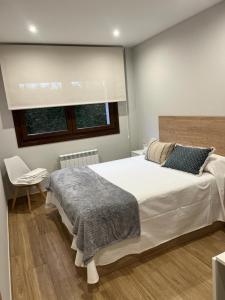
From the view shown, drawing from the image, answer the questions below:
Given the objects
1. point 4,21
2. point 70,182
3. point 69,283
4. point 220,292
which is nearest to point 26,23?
point 4,21

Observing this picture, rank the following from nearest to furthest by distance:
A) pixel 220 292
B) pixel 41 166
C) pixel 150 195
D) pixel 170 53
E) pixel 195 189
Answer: pixel 220 292
pixel 150 195
pixel 195 189
pixel 170 53
pixel 41 166

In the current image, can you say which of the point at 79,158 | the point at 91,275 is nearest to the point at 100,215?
the point at 91,275

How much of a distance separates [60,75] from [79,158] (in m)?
1.44

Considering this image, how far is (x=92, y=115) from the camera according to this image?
4258mm

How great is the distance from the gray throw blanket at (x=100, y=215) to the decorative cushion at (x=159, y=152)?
1012 millimetres

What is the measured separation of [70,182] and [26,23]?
1910mm

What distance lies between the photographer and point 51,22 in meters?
2.61

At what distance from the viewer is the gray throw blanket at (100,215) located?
73.6 inches

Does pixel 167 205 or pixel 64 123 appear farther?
pixel 64 123

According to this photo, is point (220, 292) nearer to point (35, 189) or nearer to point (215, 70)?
point (215, 70)

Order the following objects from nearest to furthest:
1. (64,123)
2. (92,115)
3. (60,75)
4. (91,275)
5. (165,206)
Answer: (91,275), (165,206), (60,75), (64,123), (92,115)

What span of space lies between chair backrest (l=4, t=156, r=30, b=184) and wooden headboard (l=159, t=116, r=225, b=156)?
2.30 m

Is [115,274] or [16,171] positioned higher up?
[16,171]

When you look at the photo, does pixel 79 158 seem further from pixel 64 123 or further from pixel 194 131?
pixel 194 131
